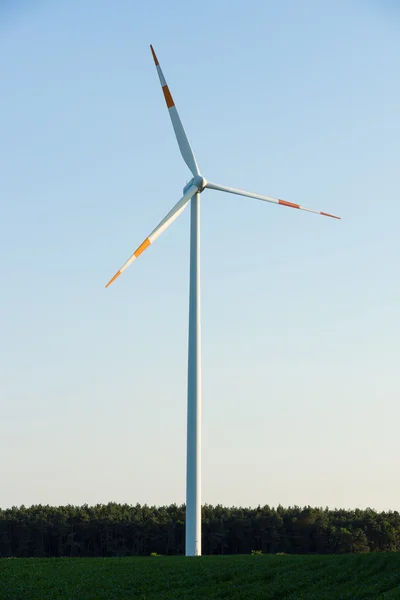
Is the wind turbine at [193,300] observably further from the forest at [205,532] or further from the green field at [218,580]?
the forest at [205,532]

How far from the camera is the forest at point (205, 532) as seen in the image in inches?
5625

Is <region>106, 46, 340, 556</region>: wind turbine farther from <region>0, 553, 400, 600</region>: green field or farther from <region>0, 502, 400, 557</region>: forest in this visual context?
<region>0, 502, 400, 557</region>: forest

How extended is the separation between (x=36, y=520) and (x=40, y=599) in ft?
377

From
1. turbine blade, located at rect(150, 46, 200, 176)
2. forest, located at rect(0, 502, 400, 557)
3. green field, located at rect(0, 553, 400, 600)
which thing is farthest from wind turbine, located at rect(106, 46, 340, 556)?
forest, located at rect(0, 502, 400, 557)

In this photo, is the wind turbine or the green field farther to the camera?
the wind turbine

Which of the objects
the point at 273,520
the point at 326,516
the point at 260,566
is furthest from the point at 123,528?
the point at 260,566

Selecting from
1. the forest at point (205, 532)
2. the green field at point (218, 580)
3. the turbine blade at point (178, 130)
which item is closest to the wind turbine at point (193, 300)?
the turbine blade at point (178, 130)

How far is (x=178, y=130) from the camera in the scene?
65438 millimetres

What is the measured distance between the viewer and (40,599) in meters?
43.4

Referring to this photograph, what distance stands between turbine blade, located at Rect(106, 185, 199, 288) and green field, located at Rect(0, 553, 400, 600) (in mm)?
20268

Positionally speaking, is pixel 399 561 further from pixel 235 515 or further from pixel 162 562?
pixel 235 515

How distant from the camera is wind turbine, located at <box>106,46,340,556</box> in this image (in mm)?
54250

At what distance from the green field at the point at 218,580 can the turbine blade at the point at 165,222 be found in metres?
20.3

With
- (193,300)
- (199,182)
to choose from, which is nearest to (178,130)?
(199,182)
